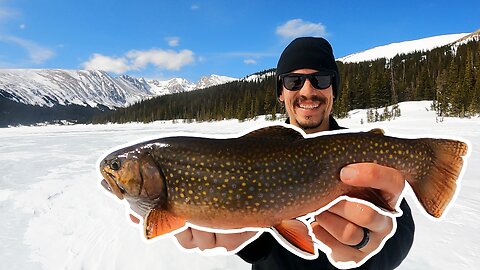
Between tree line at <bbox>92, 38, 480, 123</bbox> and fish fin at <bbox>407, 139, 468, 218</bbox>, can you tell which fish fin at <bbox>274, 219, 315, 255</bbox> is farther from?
tree line at <bbox>92, 38, 480, 123</bbox>

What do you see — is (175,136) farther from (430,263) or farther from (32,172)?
(32,172)

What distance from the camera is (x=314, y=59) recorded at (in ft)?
8.61

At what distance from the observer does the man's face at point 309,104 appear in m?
2.52

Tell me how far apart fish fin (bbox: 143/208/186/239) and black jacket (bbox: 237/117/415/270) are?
0.96m

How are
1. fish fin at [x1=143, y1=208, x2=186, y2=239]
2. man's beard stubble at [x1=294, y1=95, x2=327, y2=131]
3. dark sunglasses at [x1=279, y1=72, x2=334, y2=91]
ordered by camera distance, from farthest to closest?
1. man's beard stubble at [x1=294, y1=95, x2=327, y2=131]
2. dark sunglasses at [x1=279, y1=72, x2=334, y2=91]
3. fish fin at [x1=143, y1=208, x2=186, y2=239]

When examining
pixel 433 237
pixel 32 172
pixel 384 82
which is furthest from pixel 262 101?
pixel 433 237

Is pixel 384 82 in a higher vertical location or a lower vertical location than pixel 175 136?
higher

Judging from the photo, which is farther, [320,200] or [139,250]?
[139,250]

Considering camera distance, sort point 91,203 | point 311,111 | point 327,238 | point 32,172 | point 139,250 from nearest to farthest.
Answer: point 327,238 → point 311,111 → point 139,250 → point 91,203 → point 32,172

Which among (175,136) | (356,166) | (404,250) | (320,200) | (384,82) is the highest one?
(384,82)

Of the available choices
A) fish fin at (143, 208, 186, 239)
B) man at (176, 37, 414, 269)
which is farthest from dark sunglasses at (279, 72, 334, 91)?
fish fin at (143, 208, 186, 239)

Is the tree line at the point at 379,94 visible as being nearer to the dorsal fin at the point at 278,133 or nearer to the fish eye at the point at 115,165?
the dorsal fin at the point at 278,133

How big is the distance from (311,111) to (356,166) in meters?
1.10

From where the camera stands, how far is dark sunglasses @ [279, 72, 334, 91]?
95.7 inches
